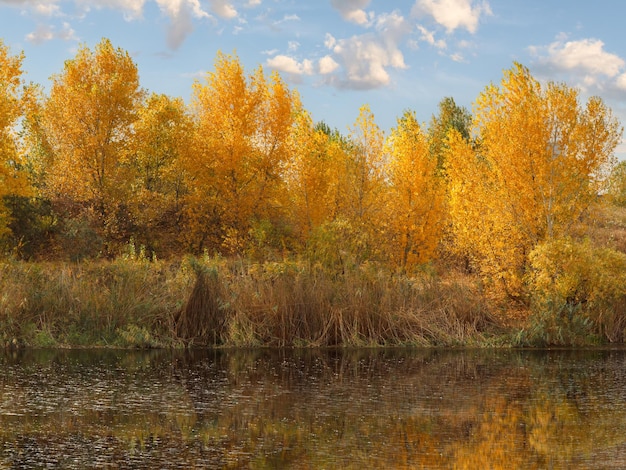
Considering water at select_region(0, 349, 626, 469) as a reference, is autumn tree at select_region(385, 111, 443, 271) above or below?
above

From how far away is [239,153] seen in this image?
1409 inches

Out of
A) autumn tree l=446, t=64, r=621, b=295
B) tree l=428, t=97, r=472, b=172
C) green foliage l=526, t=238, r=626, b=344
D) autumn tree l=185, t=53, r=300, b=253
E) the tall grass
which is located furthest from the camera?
tree l=428, t=97, r=472, b=172

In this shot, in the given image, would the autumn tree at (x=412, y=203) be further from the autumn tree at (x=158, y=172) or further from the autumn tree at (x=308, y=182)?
the autumn tree at (x=158, y=172)

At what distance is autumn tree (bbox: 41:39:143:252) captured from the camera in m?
36.6

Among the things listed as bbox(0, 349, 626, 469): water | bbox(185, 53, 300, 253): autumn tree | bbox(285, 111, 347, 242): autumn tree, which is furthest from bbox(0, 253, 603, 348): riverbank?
bbox(185, 53, 300, 253): autumn tree

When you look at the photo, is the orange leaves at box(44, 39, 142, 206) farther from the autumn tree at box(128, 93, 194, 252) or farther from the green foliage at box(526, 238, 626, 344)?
the green foliage at box(526, 238, 626, 344)

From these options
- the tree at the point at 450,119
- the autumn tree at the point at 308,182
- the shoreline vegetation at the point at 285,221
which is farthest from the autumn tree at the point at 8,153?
the tree at the point at 450,119

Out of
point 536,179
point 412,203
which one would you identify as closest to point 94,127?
point 412,203

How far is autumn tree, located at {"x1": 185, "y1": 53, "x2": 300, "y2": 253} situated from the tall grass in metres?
17.9

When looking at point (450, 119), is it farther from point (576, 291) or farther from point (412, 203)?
point (576, 291)

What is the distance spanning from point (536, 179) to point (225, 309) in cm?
978

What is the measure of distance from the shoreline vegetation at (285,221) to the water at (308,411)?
6.61 feet

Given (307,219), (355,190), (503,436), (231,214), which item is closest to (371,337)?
(503,436)

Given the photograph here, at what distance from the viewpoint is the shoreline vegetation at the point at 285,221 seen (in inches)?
680
